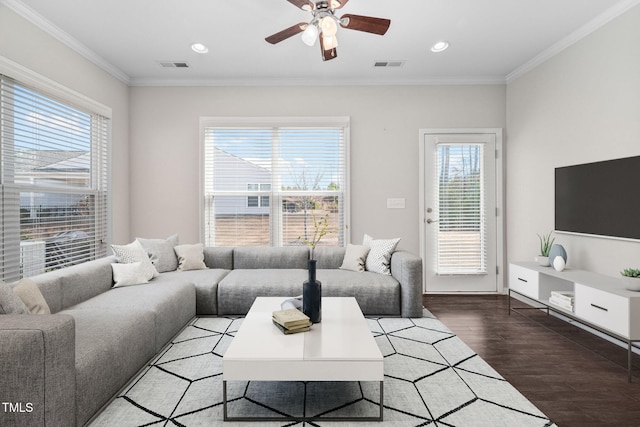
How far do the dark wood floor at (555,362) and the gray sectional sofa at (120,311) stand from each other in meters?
0.67

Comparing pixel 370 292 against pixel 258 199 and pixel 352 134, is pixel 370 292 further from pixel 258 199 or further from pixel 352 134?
pixel 352 134

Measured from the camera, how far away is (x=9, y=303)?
1725 mm

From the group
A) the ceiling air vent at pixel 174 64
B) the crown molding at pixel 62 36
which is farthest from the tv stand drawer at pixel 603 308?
the crown molding at pixel 62 36

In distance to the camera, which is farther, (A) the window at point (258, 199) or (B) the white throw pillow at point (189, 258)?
(A) the window at point (258, 199)

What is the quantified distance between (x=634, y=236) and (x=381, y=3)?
8.81 feet

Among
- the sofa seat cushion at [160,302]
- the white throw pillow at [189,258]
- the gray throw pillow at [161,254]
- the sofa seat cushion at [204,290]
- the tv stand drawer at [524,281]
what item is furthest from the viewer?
the white throw pillow at [189,258]

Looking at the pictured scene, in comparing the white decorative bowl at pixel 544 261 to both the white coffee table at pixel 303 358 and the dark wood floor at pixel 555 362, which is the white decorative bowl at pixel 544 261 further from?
the white coffee table at pixel 303 358

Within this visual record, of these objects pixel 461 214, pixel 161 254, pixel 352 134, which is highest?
pixel 352 134

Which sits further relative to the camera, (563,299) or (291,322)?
(563,299)

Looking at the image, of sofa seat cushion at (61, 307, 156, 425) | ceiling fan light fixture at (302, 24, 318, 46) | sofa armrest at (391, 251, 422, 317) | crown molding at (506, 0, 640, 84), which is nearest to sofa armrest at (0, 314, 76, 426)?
sofa seat cushion at (61, 307, 156, 425)

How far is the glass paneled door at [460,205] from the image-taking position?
180 inches

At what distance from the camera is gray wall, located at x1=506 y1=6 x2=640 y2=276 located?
2850 millimetres

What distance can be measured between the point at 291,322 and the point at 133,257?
206cm

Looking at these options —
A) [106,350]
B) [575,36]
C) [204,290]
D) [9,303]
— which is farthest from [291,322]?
[575,36]
